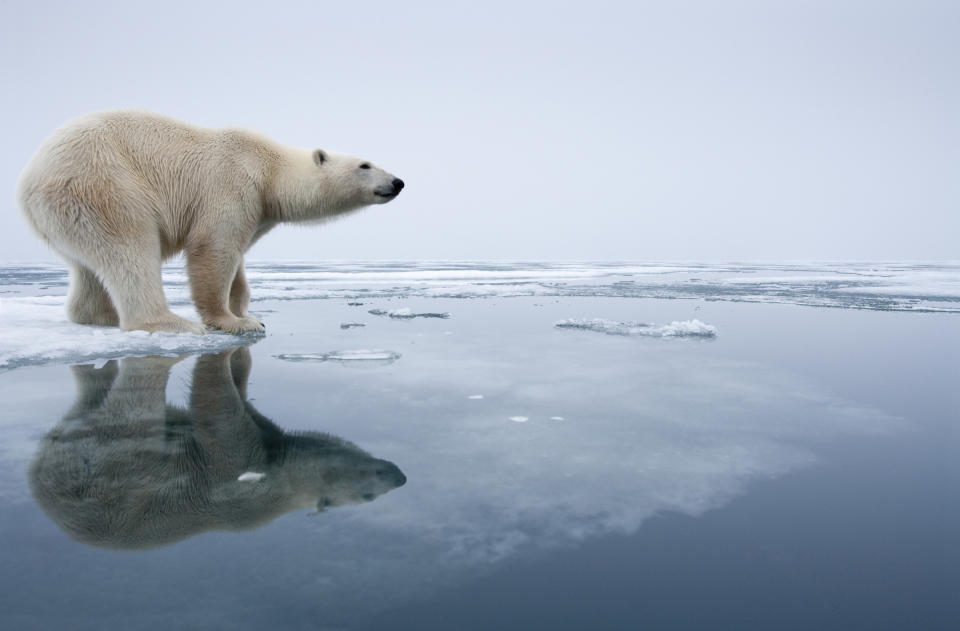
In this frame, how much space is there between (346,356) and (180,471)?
218cm

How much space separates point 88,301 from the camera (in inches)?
192

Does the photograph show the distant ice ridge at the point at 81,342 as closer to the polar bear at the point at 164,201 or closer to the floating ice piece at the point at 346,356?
the polar bear at the point at 164,201

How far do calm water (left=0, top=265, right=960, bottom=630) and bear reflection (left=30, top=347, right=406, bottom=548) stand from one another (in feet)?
0.03

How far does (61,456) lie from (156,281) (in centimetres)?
274

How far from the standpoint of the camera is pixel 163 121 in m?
4.60

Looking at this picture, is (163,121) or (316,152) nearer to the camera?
(163,121)

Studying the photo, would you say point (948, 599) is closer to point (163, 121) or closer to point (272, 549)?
point (272, 549)

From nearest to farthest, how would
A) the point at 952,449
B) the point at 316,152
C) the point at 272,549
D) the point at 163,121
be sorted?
the point at 272,549 → the point at 952,449 → the point at 163,121 → the point at 316,152

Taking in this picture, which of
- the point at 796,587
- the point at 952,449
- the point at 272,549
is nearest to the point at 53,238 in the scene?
the point at 272,549

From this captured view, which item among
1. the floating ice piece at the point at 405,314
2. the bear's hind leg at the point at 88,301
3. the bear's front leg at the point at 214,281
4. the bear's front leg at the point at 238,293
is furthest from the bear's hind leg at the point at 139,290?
the floating ice piece at the point at 405,314

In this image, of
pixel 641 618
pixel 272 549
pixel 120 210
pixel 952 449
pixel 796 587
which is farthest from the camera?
pixel 120 210

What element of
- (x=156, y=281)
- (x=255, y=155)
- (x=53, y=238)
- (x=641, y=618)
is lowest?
(x=641, y=618)

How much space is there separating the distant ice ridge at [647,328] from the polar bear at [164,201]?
206cm

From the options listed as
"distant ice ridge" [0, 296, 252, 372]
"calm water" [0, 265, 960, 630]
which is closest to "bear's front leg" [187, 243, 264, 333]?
"distant ice ridge" [0, 296, 252, 372]
